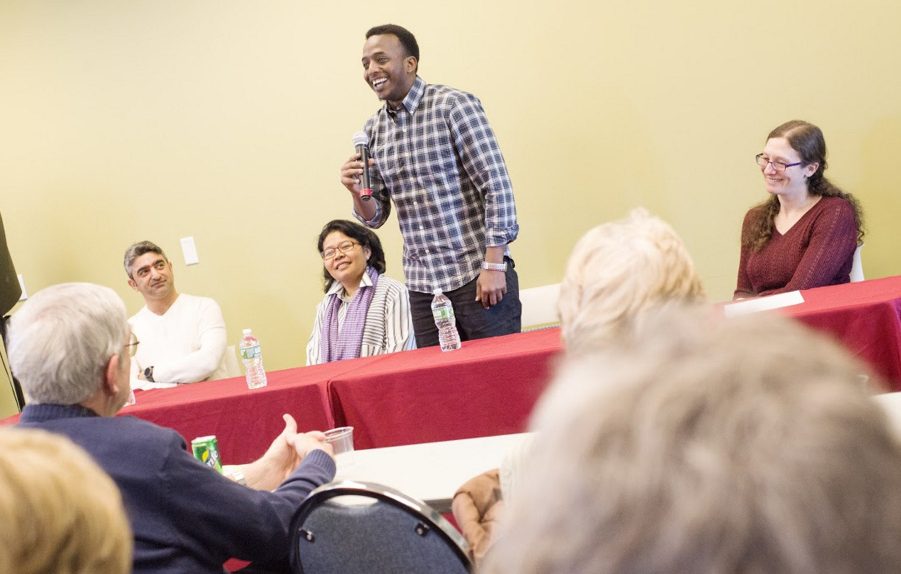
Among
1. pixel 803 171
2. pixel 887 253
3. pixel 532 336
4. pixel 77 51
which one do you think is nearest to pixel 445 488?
pixel 532 336

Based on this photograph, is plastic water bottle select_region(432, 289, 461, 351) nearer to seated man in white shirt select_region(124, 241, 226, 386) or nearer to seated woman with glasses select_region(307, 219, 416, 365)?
seated woman with glasses select_region(307, 219, 416, 365)

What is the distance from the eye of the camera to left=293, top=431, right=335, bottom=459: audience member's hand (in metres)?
2.07

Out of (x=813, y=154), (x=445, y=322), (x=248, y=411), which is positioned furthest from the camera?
(x=813, y=154)

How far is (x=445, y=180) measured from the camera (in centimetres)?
312

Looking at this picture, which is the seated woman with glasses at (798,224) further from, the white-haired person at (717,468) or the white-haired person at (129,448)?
the white-haired person at (717,468)

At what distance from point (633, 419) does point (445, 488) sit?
1.35 m

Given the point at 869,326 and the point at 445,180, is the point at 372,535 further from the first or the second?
the point at 445,180

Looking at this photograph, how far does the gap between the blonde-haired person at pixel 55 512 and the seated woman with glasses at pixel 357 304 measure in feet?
9.00

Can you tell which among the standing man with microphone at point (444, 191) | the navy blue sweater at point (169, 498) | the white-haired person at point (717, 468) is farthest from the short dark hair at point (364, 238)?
the white-haired person at point (717, 468)

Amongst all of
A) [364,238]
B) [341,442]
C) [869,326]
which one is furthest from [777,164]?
[341,442]

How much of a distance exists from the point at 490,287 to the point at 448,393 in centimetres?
58

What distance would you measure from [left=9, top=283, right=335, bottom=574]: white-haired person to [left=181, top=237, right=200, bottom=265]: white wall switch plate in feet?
9.94

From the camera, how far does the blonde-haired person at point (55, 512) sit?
687mm

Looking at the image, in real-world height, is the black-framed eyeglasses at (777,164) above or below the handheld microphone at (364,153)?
below
